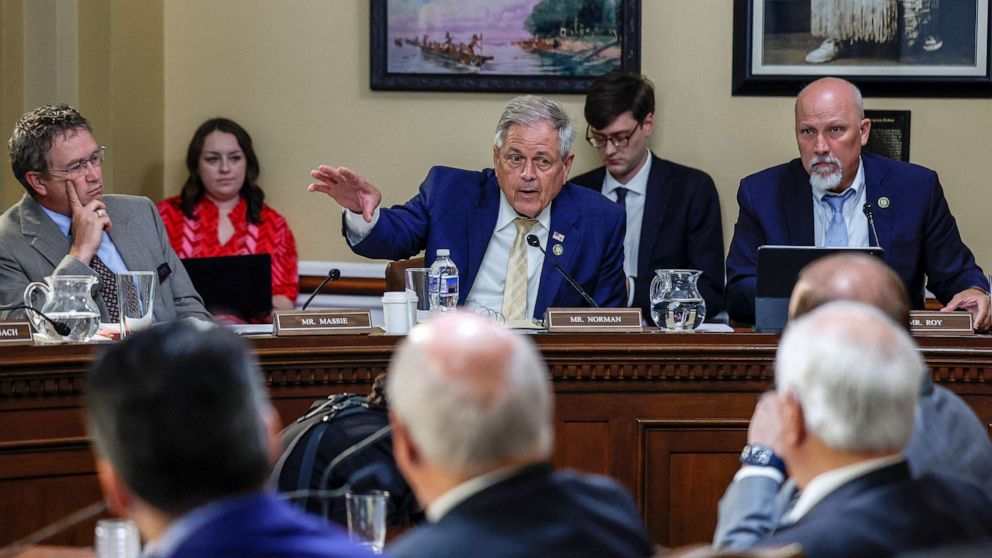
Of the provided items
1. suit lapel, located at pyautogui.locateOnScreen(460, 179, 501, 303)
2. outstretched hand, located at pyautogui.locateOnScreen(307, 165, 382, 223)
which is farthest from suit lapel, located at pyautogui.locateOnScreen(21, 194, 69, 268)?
suit lapel, located at pyautogui.locateOnScreen(460, 179, 501, 303)

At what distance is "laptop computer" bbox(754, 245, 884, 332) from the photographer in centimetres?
344

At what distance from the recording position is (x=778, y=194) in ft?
14.7

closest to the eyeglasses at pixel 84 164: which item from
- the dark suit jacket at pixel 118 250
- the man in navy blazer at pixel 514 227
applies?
the dark suit jacket at pixel 118 250

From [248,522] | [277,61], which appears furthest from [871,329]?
[277,61]

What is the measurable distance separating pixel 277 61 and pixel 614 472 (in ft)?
9.40

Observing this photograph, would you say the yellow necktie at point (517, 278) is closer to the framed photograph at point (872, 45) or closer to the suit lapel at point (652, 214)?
the suit lapel at point (652, 214)

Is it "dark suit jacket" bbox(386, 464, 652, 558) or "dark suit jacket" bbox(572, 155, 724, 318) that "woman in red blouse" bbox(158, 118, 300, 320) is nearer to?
"dark suit jacket" bbox(572, 155, 724, 318)

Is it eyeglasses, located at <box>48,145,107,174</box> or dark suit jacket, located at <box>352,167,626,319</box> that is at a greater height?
eyeglasses, located at <box>48,145,107,174</box>

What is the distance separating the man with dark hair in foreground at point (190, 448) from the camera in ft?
4.43

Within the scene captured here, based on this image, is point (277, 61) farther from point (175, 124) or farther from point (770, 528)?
point (770, 528)

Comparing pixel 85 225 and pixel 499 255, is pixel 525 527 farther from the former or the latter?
pixel 499 255

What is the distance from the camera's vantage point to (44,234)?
3.79 meters

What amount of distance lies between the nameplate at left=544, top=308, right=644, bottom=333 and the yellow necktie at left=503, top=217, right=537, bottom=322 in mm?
516

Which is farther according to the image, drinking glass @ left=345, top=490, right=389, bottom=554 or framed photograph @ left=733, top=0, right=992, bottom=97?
framed photograph @ left=733, top=0, right=992, bottom=97
